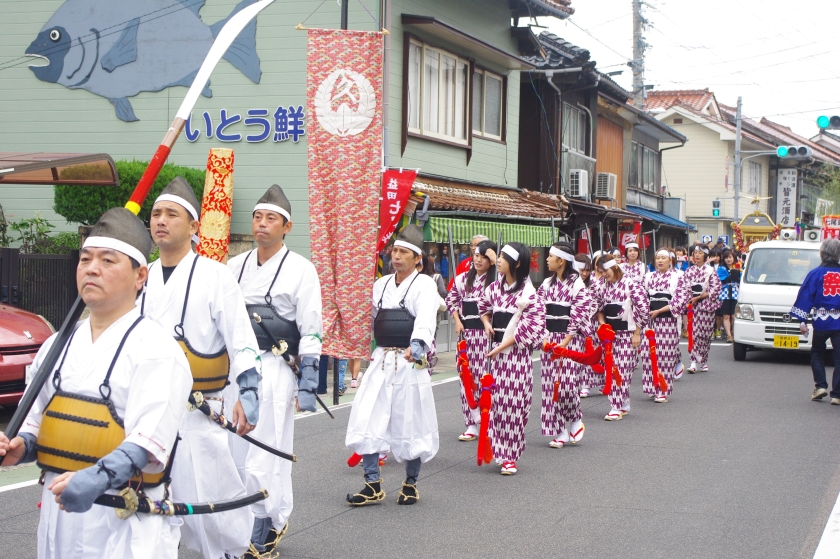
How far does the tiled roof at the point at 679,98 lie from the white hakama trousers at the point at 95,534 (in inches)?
1642

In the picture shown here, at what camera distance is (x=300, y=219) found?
1590 cm

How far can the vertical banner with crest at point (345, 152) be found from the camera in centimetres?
986

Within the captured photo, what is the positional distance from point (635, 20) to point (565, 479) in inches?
882

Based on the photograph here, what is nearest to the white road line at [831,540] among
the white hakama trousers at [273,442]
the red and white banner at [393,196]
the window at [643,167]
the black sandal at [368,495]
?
the black sandal at [368,495]

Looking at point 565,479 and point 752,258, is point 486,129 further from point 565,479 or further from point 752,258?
point 565,479

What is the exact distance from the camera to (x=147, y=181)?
458cm

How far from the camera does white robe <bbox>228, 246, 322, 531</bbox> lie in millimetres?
5387

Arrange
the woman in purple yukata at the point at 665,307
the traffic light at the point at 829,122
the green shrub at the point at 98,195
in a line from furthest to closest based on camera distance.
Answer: the traffic light at the point at 829,122, the green shrub at the point at 98,195, the woman in purple yukata at the point at 665,307

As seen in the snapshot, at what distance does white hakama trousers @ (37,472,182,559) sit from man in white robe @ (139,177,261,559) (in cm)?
101

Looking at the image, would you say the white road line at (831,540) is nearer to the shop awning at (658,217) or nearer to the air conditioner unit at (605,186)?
the air conditioner unit at (605,186)

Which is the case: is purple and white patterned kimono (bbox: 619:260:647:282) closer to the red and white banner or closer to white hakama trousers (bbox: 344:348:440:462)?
the red and white banner

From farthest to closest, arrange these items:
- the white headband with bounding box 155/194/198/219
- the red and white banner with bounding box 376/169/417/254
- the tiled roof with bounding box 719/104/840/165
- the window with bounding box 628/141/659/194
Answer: the tiled roof with bounding box 719/104/840/165
the window with bounding box 628/141/659/194
the red and white banner with bounding box 376/169/417/254
the white headband with bounding box 155/194/198/219

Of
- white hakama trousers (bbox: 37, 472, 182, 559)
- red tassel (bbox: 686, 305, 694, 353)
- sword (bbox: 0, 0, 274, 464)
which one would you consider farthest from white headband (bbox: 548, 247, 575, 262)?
red tassel (bbox: 686, 305, 694, 353)

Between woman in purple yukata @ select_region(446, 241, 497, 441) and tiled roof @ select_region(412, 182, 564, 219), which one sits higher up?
tiled roof @ select_region(412, 182, 564, 219)
